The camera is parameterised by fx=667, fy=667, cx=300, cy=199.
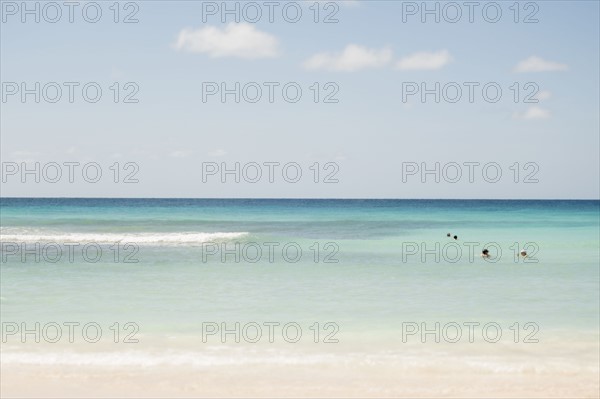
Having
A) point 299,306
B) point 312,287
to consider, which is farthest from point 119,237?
point 299,306

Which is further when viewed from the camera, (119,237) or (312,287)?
(119,237)

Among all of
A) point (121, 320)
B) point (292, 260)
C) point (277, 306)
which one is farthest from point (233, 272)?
point (121, 320)

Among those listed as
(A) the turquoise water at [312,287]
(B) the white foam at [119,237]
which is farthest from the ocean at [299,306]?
(B) the white foam at [119,237]

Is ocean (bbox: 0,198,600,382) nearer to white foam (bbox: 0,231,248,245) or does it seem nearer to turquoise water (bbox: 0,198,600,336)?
turquoise water (bbox: 0,198,600,336)

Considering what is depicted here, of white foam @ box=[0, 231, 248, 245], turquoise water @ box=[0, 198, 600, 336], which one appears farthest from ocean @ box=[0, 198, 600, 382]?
white foam @ box=[0, 231, 248, 245]

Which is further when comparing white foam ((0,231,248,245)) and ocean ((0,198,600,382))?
white foam ((0,231,248,245))

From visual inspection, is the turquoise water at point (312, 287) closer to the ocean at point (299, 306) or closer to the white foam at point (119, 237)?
the ocean at point (299, 306)

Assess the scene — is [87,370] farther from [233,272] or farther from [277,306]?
[233,272]

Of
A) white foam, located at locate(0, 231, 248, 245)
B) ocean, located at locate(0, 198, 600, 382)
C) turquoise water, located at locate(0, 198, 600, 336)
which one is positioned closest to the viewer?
ocean, located at locate(0, 198, 600, 382)

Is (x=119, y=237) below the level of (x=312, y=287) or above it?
above

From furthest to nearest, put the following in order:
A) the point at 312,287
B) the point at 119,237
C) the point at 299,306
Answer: the point at 119,237 → the point at 312,287 → the point at 299,306

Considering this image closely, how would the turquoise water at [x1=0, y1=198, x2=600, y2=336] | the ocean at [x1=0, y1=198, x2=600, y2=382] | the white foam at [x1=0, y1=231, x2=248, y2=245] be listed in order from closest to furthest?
the ocean at [x1=0, y1=198, x2=600, y2=382]
the turquoise water at [x1=0, y1=198, x2=600, y2=336]
the white foam at [x1=0, y1=231, x2=248, y2=245]

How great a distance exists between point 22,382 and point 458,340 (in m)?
5.82

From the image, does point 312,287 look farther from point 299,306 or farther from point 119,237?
point 119,237
